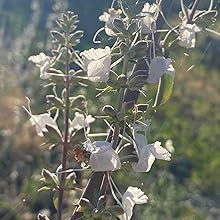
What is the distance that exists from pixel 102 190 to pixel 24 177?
5.79 feet

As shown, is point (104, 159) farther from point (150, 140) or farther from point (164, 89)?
point (150, 140)

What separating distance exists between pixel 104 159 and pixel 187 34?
186 millimetres

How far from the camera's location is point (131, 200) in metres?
0.69

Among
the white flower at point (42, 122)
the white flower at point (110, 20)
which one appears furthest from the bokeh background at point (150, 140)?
the white flower at point (110, 20)

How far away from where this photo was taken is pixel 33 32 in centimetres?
352

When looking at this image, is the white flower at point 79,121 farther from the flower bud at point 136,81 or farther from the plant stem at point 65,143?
the flower bud at point 136,81

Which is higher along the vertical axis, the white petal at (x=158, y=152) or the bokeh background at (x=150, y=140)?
the white petal at (x=158, y=152)

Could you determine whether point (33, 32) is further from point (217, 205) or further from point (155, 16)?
Result: point (155, 16)

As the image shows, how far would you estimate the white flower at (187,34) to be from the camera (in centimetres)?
75

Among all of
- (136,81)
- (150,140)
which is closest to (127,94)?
(136,81)

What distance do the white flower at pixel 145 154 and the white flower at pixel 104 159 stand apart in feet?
0.09

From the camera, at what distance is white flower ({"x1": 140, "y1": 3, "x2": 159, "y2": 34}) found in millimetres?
693

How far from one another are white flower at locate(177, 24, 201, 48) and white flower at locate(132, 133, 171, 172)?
120 mm

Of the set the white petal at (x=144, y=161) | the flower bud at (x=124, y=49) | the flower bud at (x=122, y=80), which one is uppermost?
the flower bud at (x=124, y=49)
